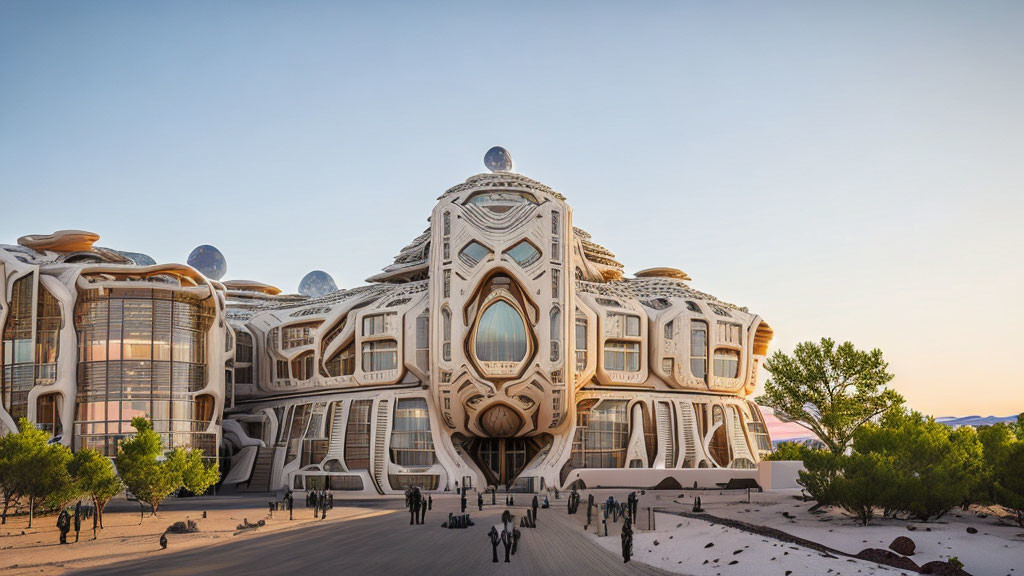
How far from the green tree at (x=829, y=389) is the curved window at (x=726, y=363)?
20.8 metres

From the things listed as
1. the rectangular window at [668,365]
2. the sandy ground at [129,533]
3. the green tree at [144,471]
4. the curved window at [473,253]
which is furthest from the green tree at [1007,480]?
the green tree at [144,471]

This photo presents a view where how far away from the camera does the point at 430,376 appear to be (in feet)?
256

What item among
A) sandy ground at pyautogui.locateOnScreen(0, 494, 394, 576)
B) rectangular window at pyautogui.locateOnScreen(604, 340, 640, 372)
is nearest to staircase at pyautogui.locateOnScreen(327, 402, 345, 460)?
sandy ground at pyautogui.locateOnScreen(0, 494, 394, 576)

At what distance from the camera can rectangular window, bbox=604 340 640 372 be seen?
270 feet

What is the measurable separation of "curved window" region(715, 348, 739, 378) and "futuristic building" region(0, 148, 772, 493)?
0.67ft

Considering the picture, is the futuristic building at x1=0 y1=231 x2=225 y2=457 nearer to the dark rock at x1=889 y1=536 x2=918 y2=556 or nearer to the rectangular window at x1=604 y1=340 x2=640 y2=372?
the rectangular window at x1=604 y1=340 x2=640 y2=372

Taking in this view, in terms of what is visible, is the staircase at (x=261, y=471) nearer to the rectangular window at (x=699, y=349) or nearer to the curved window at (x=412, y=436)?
the curved window at (x=412, y=436)

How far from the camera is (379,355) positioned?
8300 cm

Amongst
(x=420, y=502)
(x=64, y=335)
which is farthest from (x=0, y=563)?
(x=64, y=335)

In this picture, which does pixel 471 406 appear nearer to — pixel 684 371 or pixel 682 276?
pixel 684 371

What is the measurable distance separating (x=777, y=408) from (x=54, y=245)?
208 feet

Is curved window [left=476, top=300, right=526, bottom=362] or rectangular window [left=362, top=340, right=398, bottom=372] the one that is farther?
rectangular window [left=362, top=340, right=398, bottom=372]

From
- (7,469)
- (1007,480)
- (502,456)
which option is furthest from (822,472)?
(7,469)

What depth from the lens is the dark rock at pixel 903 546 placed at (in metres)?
33.5
